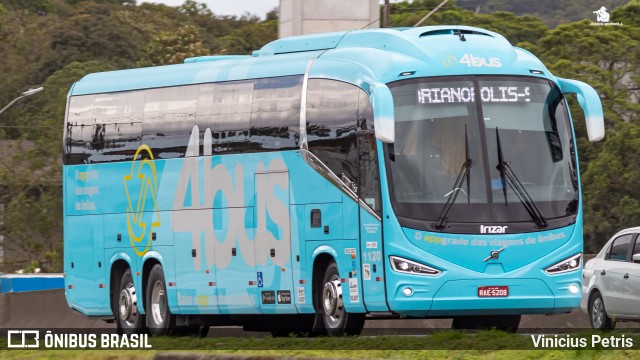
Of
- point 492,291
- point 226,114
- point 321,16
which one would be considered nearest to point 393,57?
point 492,291

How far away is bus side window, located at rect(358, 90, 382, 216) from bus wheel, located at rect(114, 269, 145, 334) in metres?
6.26

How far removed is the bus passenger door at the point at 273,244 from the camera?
67.4ft

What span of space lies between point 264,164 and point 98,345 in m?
3.47

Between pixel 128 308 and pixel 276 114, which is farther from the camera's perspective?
pixel 128 308

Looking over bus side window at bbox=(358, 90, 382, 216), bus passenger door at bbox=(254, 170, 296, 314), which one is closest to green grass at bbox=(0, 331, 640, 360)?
bus side window at bbox=(358, 90, 382, 216)

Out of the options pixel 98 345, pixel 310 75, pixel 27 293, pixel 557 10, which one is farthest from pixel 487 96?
pixel 557 10

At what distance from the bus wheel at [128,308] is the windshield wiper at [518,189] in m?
7.64

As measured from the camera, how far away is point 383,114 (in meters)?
17.7

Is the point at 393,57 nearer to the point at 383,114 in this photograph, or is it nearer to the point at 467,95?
the point at 467,95

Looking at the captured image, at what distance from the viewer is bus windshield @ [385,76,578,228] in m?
18.1

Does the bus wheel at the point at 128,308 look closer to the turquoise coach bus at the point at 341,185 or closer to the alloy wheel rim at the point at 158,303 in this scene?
the turquoise coach bus at the point at 341,185

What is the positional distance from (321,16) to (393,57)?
16.8 m

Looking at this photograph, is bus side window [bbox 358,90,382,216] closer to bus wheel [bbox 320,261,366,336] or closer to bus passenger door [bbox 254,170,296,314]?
bus wheel [bbox 320,261,366,336]

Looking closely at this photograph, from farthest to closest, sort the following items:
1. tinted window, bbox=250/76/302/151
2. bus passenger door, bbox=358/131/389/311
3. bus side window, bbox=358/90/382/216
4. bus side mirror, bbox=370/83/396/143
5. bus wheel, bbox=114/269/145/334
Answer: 1. bus wheel, bbox=114/269/145/334
2. tinted window, bbox=250/76/302/151
3. bus side window, bbox=358/90/382/216
4. bus passenger door, bbox=358/131/389/311
5. bus side mirror, bbox=370/83/396/143
